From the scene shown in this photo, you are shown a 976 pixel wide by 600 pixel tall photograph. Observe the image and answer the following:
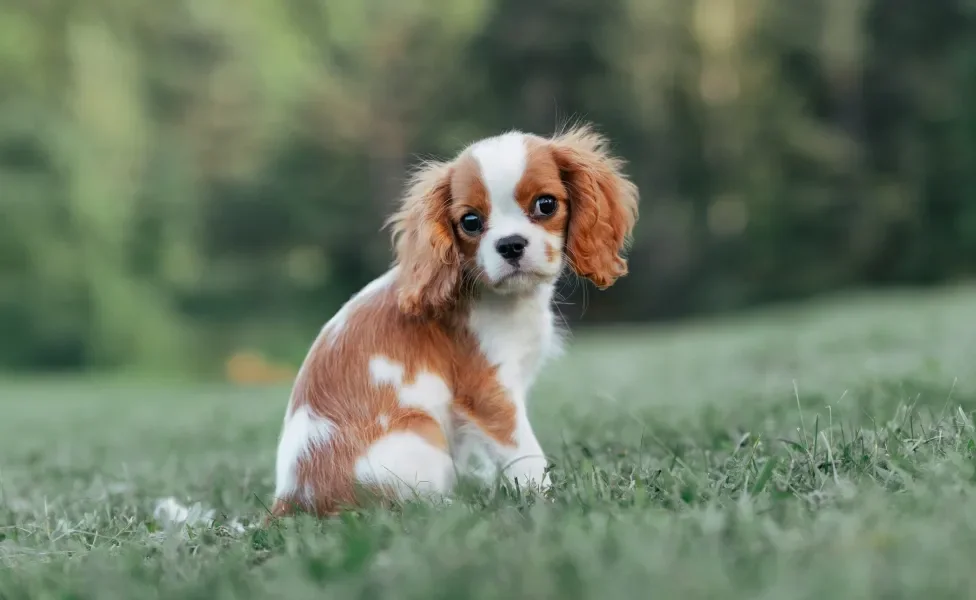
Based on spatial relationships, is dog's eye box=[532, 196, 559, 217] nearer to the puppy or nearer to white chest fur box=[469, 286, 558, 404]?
the puppy

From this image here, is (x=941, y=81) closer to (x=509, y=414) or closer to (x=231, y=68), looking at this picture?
(x=231, y=68)

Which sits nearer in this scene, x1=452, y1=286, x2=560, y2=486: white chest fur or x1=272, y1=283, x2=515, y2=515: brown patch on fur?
x1=272, y1=283, x2=515, y2=515: brown patch on fur

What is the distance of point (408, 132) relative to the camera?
2227 cm

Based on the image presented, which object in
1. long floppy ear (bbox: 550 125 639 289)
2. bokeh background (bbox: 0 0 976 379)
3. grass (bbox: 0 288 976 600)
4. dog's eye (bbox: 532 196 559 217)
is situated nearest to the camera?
grass (bbox: 0 288 976 600)

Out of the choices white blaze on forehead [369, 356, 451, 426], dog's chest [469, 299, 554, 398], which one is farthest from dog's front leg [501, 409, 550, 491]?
white blaze on forehead [369, 356, 451, 426]

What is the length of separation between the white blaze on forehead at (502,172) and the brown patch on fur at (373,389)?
385mm

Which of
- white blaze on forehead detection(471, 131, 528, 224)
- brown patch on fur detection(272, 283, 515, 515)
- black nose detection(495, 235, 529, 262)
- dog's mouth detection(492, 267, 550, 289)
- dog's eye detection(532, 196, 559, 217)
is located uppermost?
white blaze on forehead detection(471, 131, 528, 224)

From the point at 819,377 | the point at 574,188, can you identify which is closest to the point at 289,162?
the point at 819,377

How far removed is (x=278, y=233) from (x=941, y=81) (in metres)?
15.9

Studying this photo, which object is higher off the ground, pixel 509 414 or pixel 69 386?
pixel 509 414

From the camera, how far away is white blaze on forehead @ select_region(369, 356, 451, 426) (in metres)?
2.65

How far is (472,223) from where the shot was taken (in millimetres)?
2781

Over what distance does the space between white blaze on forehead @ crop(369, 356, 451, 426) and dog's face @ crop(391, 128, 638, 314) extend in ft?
0.60

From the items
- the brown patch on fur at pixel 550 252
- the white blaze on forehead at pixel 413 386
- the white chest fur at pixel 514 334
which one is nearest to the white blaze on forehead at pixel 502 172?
the brown patch on fur at pixel 550 252
